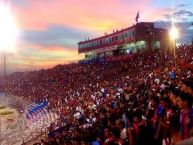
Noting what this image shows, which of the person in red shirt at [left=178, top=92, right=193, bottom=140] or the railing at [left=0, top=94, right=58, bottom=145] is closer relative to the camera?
the person in red shirt at [left=178, top=92, right=193, bottom=140]

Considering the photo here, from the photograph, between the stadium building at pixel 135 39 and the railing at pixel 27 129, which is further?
the stadium building at pixel 135 39

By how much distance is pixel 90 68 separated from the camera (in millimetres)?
60406

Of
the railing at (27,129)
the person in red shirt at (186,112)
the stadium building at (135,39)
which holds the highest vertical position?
the stadium building at (135,39)

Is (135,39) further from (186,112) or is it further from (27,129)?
(186,112)

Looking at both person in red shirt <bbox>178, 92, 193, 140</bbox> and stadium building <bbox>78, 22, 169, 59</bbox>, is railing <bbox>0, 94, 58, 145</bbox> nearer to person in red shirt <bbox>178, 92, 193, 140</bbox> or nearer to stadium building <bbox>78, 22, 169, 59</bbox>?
stadium building <bbox>78, 22, 169, 59</bbox>

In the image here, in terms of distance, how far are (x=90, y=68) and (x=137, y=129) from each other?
2005 inches

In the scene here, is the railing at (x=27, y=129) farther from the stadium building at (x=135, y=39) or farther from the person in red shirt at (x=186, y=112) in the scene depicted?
the person in red shirt at (x=186, y=112)

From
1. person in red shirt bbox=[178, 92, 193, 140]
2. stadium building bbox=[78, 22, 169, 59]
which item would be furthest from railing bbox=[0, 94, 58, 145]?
person in red shirt bbox=[178, 92, 193, 140]

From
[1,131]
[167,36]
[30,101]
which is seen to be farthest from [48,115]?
[167,36]

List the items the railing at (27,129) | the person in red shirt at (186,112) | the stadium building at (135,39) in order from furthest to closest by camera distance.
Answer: the stadium building at (135,39) < the railing at (27,129) < the person in red shirt at (186,112)

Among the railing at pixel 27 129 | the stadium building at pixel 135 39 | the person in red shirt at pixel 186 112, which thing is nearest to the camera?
the person in red shirt at pixel 186 112

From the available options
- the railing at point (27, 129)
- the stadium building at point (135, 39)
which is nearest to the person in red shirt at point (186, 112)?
the railing at point (27, 129)

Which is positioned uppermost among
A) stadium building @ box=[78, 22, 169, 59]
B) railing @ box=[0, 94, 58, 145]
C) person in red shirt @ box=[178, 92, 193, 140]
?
stadium building @ box=[78, 22, 169, 59]

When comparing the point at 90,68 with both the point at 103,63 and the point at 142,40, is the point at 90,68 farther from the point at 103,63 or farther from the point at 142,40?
the point at 142,40
